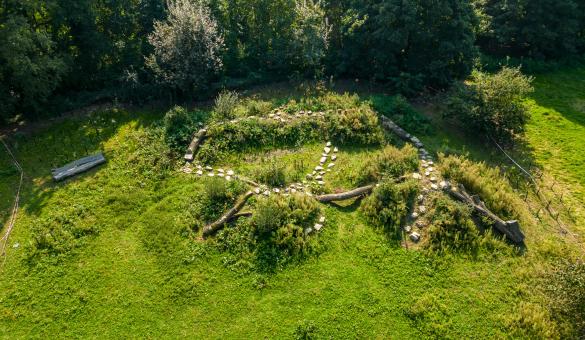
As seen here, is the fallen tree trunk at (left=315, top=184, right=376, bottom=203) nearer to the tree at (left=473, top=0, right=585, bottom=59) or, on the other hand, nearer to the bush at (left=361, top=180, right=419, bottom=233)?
the bush at (left=361, top=180, right=419, bottom=233)

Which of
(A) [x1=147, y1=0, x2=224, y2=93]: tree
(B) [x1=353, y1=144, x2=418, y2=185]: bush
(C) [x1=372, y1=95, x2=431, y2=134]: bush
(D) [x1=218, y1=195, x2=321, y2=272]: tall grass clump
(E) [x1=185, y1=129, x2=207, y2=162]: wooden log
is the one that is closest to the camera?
(D) [x1=218, y1=195, x2=321, y2=272]: tall grass clump

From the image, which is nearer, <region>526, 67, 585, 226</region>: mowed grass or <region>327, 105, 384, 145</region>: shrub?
<region>526, 67, 585, 226</region>: mowed grass

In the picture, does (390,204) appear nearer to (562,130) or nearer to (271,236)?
(271,236)

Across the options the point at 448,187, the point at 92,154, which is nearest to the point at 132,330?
the point at 92,154

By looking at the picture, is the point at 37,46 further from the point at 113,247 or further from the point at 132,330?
the point at 132,330

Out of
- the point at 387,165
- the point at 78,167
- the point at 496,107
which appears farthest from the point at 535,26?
the point at 78,167

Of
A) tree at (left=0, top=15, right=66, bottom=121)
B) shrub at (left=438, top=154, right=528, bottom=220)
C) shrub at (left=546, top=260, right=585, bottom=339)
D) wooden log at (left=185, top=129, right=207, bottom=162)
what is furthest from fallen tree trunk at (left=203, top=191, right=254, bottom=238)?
tree at (left=0, top=15, right=66, bottom=121)
